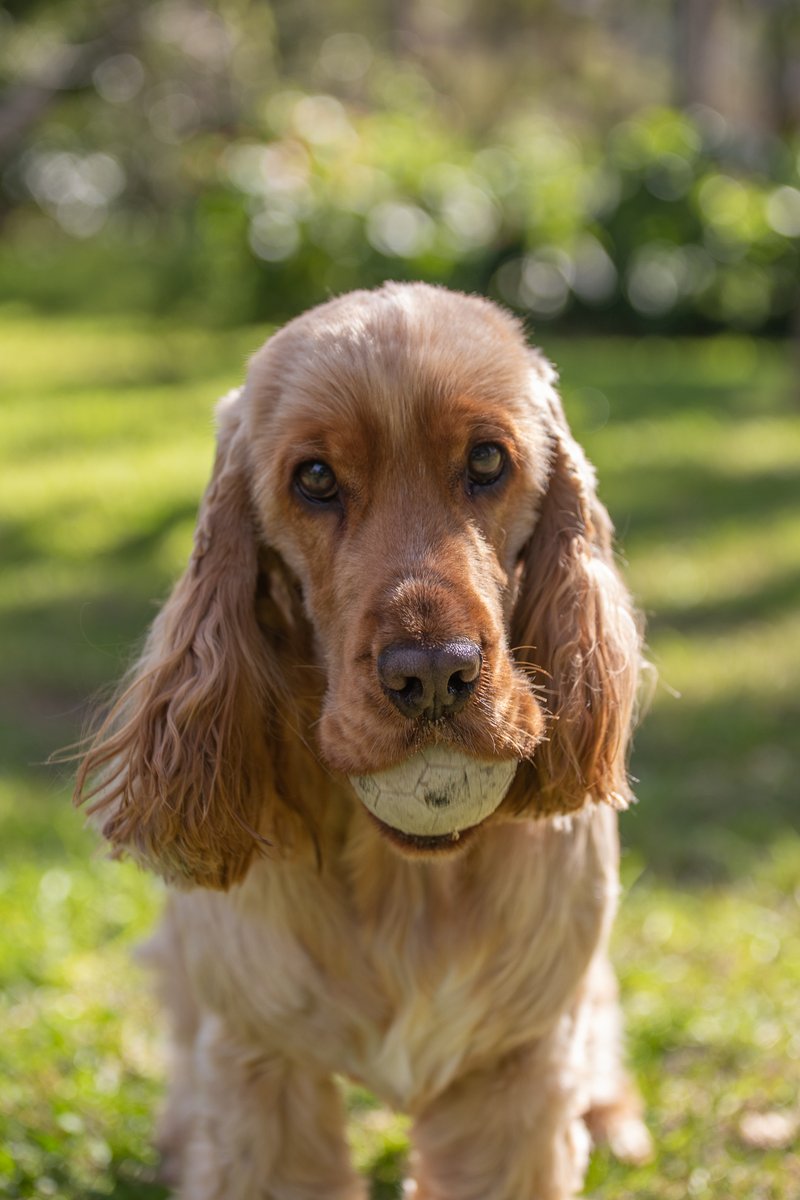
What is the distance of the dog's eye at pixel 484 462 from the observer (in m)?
2.82

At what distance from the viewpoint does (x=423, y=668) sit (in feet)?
8.20

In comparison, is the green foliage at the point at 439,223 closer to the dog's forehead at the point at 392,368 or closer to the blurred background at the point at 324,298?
the blurred background at the point at 324,298

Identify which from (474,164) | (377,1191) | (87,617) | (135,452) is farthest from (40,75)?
(377,1191)

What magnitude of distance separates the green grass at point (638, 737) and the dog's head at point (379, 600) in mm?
429

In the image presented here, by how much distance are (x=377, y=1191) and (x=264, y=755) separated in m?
1.34

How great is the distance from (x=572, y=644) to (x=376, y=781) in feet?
1.73

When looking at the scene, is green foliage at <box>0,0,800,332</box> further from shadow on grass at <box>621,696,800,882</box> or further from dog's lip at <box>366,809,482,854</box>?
dog's lip at <box>366,809,482,854</box>

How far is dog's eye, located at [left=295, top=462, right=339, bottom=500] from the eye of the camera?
283cm

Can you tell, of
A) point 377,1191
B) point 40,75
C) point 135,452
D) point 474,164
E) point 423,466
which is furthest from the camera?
point 40,75

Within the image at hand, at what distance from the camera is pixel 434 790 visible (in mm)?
2627

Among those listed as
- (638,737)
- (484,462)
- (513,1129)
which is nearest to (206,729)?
(484,462)

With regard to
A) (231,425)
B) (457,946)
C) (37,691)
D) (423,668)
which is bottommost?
(37,691)

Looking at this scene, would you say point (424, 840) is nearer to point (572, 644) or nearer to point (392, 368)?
point (572, 644)

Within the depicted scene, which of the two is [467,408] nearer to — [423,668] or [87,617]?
[423,668]
